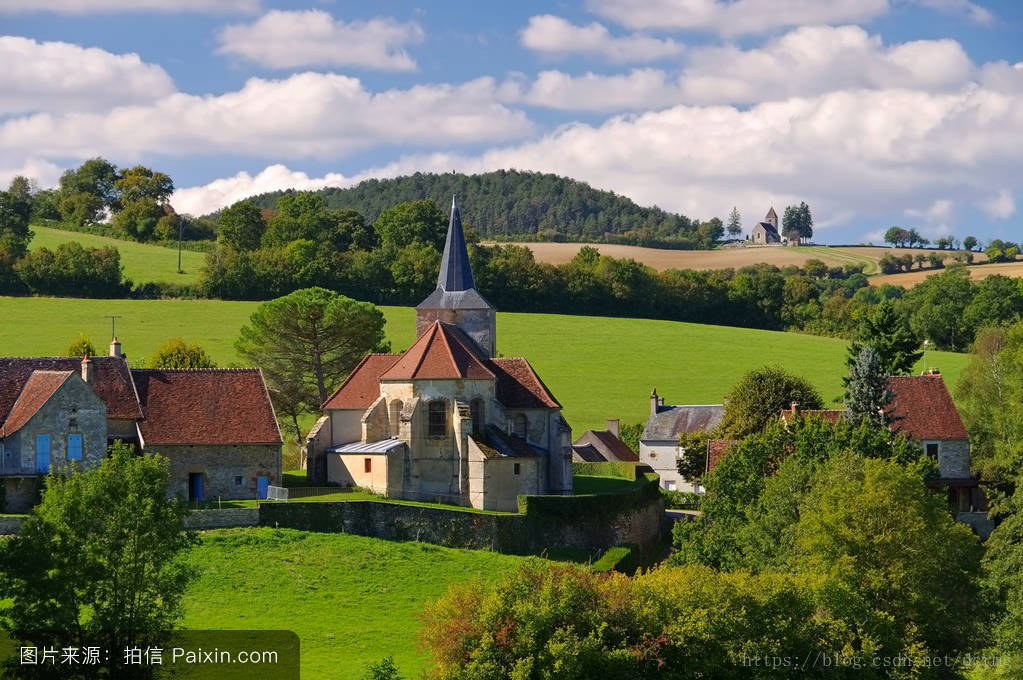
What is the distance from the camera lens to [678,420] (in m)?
84.1

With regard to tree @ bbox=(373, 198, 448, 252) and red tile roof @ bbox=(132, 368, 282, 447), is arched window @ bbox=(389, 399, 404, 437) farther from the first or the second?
tree @ bbox=(373, 198, 448, 252)

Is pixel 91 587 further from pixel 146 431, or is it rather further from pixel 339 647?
pixel 146 431

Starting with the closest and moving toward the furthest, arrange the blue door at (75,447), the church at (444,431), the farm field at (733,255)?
the blue door at (75,447) < the church at (444,431) < the farm field at (733,255)

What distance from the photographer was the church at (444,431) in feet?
183

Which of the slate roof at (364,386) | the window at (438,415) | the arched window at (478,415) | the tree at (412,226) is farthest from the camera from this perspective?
the tree at (412,226)

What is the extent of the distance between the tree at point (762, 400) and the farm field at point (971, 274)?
68.3 m

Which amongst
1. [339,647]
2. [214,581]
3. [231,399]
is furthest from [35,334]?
[339,647]

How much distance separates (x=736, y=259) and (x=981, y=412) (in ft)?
308

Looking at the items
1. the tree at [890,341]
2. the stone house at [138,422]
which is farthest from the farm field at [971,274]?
the stone house at [138,422]

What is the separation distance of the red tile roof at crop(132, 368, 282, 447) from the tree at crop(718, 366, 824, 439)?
25.9 meters

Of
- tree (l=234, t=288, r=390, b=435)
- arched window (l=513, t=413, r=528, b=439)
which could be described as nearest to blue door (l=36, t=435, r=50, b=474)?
arched window (l=513, t=413, r=528, b=439)

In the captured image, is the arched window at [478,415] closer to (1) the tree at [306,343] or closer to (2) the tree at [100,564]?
(1) the tree at [306,343]

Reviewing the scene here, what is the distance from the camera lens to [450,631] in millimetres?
33938

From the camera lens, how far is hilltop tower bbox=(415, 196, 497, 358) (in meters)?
69.2
